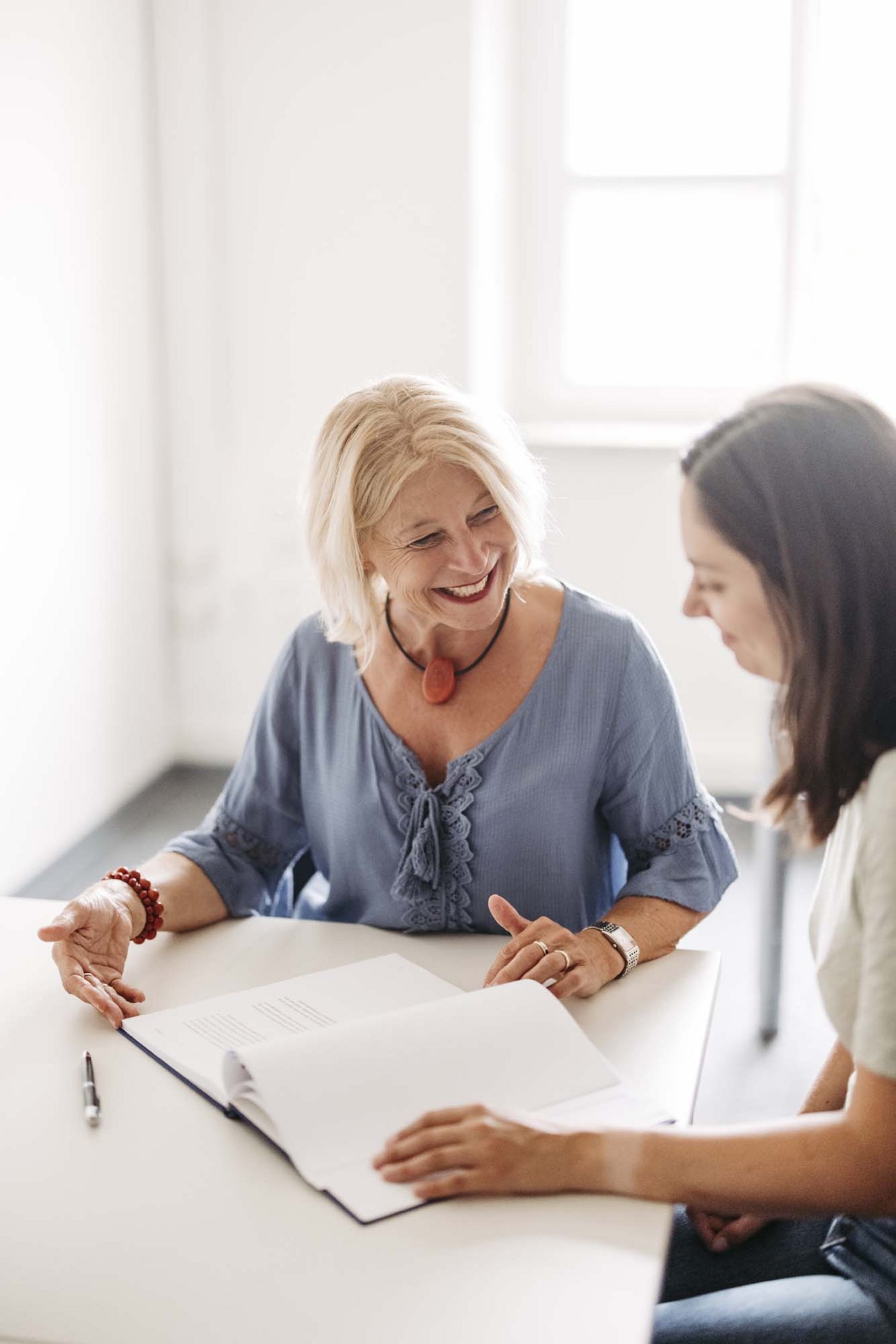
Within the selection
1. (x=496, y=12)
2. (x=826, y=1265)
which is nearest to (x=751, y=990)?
(x=826, y=1265)

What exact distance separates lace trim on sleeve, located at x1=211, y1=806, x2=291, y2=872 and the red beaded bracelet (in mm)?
196

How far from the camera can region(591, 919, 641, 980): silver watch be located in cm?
138

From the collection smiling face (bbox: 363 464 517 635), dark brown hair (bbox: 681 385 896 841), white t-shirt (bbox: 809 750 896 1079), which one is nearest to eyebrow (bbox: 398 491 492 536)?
smiling face (bbox: 363 464 517 635)

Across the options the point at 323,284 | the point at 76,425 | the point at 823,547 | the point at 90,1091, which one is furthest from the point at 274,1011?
the point at 323,284

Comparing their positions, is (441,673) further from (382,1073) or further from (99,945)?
(382,1073)

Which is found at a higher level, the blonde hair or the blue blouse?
the blonde hair

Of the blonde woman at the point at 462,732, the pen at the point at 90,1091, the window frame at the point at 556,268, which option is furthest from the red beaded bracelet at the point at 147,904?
the window frame at the point at 556,268

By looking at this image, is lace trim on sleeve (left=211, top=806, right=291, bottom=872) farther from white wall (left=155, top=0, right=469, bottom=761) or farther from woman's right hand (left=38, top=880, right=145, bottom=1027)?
white wall (left=155, top=0, right=469, bottom=761)

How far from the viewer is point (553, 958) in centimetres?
129

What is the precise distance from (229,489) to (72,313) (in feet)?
2.42

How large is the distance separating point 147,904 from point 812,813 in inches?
28.8

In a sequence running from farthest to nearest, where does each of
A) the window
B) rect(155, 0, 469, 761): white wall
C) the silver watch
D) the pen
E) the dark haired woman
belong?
1. the window
2. rect(155, 0, 469, 761): white wall
3. the silver watch
4. the pen
5. the dark haired woman

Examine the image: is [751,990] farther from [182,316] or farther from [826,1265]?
[182,316]

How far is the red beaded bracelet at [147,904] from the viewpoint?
1457 millimetres
